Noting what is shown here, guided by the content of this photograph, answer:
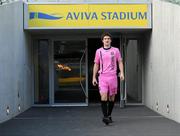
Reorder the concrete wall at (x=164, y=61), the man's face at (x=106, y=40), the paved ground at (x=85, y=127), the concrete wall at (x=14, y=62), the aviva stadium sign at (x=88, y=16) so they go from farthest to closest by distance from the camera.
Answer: the aviva stadium sign at (x=88, y=16) < the concrete wall at (x=14, y=62) < the concrete wall at (x=164, y=61) < the man's face at (x=106, y=40) < the paved ground at (x=85, y=127)

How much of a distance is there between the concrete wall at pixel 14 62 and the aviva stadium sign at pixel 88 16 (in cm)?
64

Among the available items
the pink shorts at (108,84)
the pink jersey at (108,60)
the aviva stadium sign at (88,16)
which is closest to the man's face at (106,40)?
the pink jersey at (108,60)

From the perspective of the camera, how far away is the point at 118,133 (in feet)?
28.7

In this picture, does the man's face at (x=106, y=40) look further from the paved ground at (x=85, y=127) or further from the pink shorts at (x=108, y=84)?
the paved ground at (x=85, y=127)

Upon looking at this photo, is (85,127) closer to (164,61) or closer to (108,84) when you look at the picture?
(108,84)

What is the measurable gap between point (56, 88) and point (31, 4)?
11.5 ft

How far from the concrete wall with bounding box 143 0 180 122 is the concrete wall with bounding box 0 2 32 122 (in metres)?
4.12

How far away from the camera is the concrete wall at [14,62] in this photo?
11281 mm

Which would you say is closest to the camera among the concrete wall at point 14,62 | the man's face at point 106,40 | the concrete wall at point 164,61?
the man's face at point 106,40

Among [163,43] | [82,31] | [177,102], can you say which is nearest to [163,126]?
[177,102]

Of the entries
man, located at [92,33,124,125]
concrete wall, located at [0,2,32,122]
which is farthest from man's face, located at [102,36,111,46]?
concrete wall, located at [0,2,32,122]

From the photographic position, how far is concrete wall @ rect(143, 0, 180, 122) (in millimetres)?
10977

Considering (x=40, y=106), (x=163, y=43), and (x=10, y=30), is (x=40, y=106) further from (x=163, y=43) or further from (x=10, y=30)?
(x=163, y=43)

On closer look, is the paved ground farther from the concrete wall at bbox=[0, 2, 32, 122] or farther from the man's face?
the man's face
